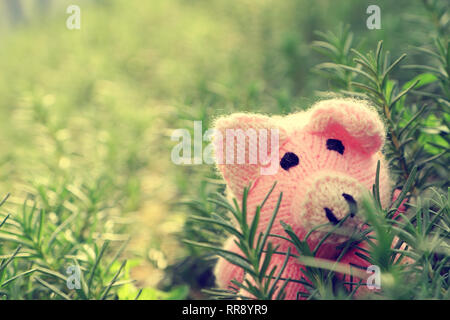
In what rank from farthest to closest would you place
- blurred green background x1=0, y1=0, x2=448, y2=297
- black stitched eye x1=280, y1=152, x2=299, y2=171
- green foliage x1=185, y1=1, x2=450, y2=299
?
blurred green background x1=0, y1=0, x2=448, y2=297 → black stitched eye x1=280, y1=152, x2=299, y2=171 → green foliage x1=185, y1=1, x2=450, y2=299

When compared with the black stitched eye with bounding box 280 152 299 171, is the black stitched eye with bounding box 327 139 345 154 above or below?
above

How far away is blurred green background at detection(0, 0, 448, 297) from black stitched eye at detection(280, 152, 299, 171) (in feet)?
0.36

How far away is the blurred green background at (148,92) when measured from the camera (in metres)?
0.69

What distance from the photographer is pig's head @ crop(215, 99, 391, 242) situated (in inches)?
15.7

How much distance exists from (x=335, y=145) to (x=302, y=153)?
1.5 inches

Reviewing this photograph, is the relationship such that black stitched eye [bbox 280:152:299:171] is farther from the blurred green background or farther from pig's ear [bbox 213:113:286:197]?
the blurred green background

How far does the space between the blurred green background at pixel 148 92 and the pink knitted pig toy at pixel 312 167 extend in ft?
0.29

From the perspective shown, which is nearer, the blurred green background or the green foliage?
the green foliage

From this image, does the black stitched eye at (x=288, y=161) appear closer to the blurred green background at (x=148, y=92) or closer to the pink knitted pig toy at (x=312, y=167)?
the pink knitted pig toy at (x=312, y=167)

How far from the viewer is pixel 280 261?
0.42m

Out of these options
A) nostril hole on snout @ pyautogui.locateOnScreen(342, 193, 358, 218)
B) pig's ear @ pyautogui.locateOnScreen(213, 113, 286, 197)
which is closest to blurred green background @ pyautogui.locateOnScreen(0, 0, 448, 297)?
pig's ear @ pyautogui.locateOnScreen(213, 113, 286, 197)

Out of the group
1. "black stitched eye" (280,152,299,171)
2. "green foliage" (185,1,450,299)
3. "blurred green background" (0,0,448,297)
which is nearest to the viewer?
"green foliage" (185,1,450,299)
